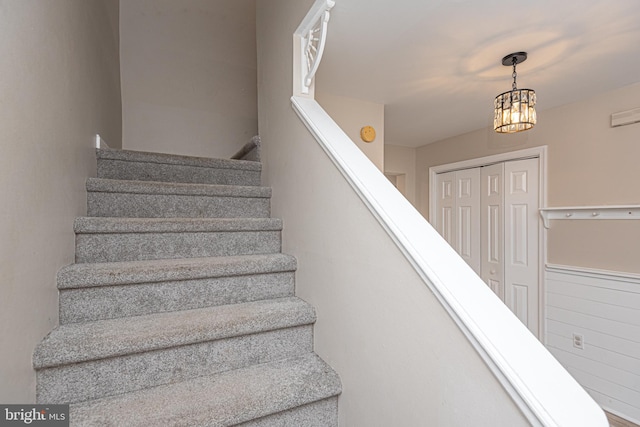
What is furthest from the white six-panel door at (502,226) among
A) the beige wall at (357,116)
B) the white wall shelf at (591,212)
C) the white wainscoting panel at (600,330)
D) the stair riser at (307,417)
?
the stair riser at (307,417)

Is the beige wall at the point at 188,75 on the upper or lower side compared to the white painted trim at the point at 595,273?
upper

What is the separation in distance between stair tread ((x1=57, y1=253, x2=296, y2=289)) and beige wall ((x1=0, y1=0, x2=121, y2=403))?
0.07 m

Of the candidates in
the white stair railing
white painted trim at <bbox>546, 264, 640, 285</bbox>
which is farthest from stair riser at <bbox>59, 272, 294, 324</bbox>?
white painted trim at <bbox>546, 264, 640, 285</bbox>

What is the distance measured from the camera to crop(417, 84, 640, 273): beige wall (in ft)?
7.13

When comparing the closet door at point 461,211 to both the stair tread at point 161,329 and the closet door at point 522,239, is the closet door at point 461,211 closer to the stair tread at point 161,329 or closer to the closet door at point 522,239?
the closet door at point 522,239

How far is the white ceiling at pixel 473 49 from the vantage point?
4.60 ft

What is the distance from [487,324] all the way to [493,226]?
9.67ft

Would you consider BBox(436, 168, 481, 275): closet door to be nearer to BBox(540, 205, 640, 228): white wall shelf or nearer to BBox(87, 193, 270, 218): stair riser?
BBox(540, 205, 640, 228): white wall shelf

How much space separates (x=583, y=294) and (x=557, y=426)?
103 inches

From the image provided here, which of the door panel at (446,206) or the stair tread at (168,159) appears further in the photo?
the door panel at (446,206)

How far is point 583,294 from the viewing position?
2.39 m

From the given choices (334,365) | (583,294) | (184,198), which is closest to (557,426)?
(334,365)

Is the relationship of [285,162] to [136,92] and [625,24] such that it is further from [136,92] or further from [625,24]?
[136,92]

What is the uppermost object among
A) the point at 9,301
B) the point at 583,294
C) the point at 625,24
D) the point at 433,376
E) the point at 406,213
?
the point at 625,24
